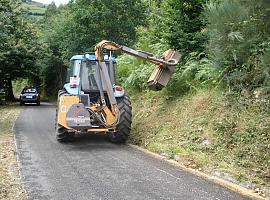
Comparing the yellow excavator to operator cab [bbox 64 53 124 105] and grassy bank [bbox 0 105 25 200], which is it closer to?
operator cab [bbox 64 53 124 105]

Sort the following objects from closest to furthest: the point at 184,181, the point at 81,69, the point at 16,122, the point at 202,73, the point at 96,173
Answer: the point at 184,181, the point at 96,173, the point at 202,73, the point at 81,69, the point at 16,122

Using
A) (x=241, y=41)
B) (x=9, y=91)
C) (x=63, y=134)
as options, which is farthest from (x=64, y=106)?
(x=9, y=91)

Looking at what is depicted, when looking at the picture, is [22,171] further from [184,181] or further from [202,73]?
[202,73]

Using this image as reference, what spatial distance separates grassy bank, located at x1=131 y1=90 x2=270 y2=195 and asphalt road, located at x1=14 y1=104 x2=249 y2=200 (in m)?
0.56

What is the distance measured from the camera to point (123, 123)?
1133 cm

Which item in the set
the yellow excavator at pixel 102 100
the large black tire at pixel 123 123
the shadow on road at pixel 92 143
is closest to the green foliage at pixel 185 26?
the yellow excavator at pixel 102 100

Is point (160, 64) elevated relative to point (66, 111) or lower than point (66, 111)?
elevated

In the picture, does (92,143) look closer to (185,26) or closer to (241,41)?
(185,26)

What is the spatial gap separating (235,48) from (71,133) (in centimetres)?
499

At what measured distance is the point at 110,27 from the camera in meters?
27.1

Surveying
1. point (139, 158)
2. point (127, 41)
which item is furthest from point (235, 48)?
point (127, 41)

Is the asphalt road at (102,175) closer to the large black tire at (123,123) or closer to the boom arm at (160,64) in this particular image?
the large black tire at (123,123)

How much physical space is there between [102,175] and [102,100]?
390cm

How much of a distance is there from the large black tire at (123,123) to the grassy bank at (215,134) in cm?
43
